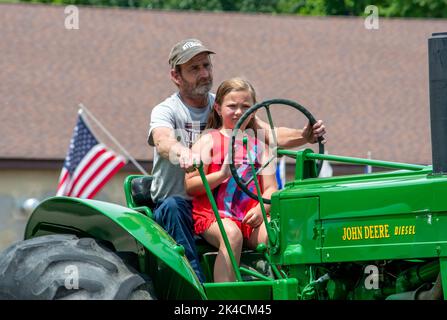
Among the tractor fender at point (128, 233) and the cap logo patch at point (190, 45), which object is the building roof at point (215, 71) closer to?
the cap logo patch at point (190, 45)

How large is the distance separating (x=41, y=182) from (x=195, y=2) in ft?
35.8

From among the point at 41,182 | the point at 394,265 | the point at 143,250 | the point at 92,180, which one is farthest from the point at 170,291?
the point at 41,182

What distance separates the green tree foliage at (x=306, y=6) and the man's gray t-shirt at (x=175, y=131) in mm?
22193

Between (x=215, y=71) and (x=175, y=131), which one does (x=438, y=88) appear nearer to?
(x=175, y=131)

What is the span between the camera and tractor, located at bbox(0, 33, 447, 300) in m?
5.71

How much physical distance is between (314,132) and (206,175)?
703 millimetres

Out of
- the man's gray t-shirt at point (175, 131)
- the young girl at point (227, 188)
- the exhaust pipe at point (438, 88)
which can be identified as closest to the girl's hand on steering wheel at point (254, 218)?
the young girl at point (227, 188)

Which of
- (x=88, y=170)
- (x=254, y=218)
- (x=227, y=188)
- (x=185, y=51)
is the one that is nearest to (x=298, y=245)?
(x=254, y=218)

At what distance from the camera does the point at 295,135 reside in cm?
702

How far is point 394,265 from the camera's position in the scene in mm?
6066

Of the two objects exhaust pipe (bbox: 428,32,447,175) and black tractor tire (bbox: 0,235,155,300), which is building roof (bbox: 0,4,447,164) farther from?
exhaust pipe (bbox: 428,32,447,175)

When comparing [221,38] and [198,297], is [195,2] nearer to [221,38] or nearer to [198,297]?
[221,38]

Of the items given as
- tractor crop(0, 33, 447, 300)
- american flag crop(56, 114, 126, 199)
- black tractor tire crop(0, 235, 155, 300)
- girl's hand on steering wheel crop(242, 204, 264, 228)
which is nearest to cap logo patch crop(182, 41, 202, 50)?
tractor crop(0, 33, 447, 300)
